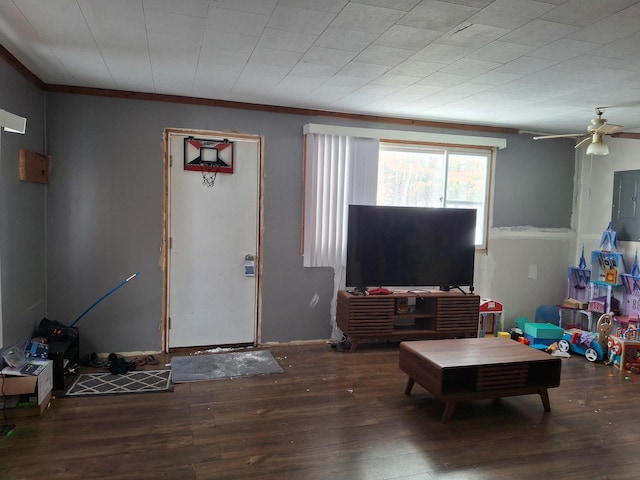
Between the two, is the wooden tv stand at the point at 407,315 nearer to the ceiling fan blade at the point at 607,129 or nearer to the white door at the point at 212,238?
the white door at the point at 212,238

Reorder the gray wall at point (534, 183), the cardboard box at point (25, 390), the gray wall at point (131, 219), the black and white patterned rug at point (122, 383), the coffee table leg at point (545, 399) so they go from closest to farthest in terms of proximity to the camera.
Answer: the cardboard box at point (25, 390) < the coffee table leg at point (545, 399) < the black and white patterned rug at point (122, 383) < the gray wall at point (131, 219) < the gray wall at point (534, 183)

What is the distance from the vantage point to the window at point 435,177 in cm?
516

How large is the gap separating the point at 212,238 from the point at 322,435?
2.36m

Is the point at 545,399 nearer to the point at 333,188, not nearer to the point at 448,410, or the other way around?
the point at 448,410

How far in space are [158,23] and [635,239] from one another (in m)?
5.15

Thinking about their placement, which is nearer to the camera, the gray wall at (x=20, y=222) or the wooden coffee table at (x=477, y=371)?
the wooden coffee table at (x=477, y=371)

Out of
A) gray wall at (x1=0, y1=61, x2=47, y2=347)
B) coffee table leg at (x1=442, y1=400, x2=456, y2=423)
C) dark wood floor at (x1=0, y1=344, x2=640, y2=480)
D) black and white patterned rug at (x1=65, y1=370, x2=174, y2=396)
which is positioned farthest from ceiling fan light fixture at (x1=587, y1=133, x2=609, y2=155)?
gray wall at (x1=0, y1=61, x2=47, y2=347)

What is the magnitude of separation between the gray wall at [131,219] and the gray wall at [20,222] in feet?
0.27

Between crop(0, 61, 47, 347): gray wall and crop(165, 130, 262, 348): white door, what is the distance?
3.52ft

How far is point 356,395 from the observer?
11.7 feet

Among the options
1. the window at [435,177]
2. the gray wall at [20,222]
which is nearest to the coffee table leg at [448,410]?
the window at [435,177]

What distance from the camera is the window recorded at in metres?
5.16

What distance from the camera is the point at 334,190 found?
487cm

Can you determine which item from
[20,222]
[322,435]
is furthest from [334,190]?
[20,222]
